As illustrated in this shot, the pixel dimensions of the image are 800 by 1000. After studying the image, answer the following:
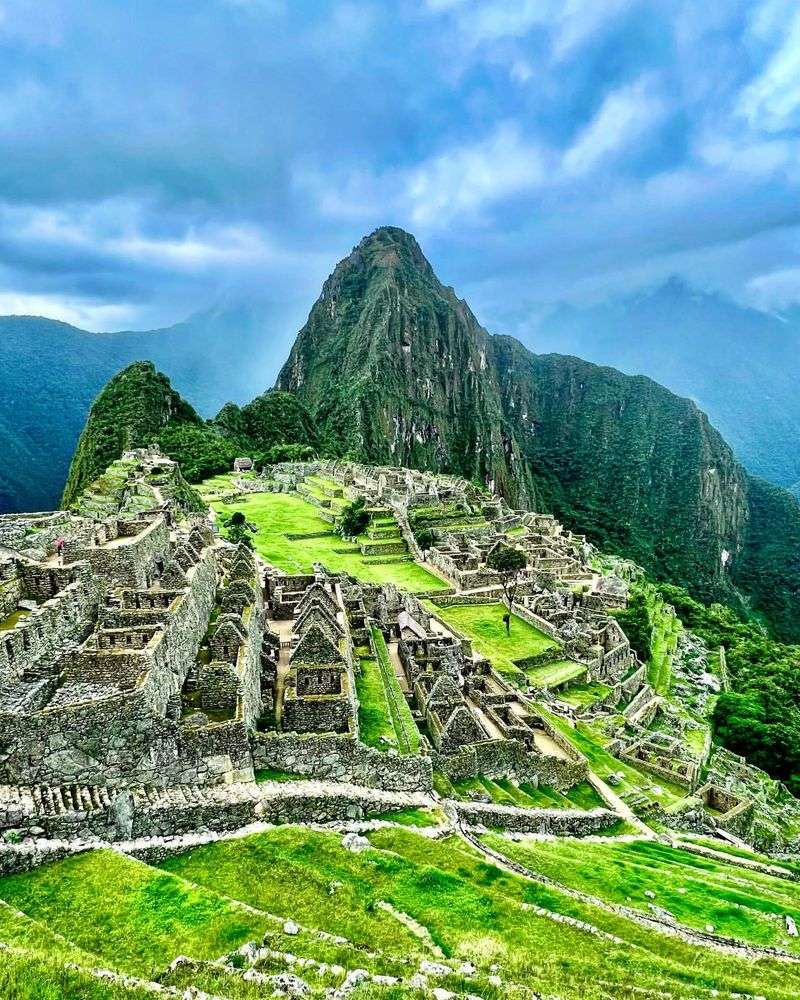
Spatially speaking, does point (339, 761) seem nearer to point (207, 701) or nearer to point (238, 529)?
point (207, 701)

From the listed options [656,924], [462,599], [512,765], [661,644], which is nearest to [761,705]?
[661,644]

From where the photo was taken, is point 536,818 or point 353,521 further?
point 353,521

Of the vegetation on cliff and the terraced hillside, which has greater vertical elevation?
the terraced hillside

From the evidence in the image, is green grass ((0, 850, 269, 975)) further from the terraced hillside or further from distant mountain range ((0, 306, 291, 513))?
distant mountain range ((0, 306, 291, 513))

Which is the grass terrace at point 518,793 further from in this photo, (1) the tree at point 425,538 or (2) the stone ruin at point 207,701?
(1) the tree at point 425,538

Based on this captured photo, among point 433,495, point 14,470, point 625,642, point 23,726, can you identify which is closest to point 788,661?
point 625,642

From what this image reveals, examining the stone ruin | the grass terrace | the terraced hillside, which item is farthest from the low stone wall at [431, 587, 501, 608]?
the terraced hillside

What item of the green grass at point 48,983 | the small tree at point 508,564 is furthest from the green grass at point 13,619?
the small tree at point 508,564
